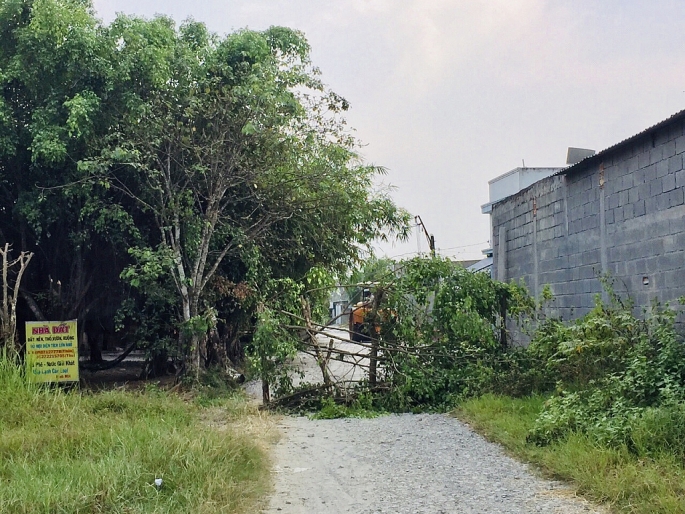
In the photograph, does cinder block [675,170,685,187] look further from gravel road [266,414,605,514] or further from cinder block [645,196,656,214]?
gravel road [266,414,605,514]

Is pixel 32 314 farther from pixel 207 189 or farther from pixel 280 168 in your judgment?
pixel 280 168

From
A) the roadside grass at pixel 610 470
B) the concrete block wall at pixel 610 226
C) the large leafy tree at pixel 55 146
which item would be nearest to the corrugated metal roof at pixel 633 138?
the concrete block wall at pixel 610 226

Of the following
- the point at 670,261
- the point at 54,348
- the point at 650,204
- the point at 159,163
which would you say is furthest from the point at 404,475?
the point at 159,163

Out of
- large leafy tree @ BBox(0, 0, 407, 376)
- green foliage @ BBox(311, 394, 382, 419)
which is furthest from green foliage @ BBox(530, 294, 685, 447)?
large leafy tree @ BBox(0, 0, 407, 376)

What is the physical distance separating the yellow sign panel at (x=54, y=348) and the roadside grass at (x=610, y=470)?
6384 mm

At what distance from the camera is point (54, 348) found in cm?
1050

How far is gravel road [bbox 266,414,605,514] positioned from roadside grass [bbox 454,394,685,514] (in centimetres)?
14

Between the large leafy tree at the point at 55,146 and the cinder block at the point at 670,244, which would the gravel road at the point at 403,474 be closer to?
the cinder block at the point at 670,244

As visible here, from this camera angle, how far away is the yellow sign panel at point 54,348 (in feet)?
34.0

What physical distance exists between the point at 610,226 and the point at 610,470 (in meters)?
4.43

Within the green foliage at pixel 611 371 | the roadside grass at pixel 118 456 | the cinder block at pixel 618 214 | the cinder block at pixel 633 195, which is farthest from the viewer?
the cinder block at pixel 618 214

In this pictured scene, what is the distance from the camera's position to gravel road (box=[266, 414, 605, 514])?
216 inches

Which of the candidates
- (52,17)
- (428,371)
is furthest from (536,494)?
(52,17)

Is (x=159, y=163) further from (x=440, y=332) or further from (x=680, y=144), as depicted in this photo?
(x=680, y=144)
